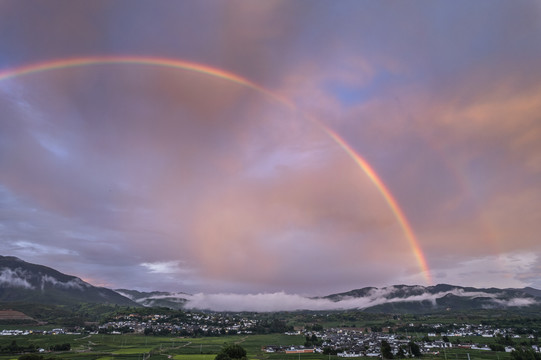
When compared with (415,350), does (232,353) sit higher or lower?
higher

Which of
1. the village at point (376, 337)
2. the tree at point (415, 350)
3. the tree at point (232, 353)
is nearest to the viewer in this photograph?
the tree at point (232, 353)

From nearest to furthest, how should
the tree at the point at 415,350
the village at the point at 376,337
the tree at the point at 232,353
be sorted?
the tree at the point at 232,353 → the tree at the point at 415,350 → the village at the point at 376,337

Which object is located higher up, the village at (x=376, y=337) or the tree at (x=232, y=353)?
the tree at (x=232, y=353)

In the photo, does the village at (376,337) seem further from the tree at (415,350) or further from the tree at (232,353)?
the tree at (232,353)

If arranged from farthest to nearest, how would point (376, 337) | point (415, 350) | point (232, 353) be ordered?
point (376, 337) → point (415, 350) → point (232, 353)

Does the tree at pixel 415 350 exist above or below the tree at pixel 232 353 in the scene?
below

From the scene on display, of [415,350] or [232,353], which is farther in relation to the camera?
[415,350]

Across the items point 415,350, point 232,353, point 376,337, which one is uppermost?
point 232,353

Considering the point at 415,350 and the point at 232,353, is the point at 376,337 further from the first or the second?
the point at 232,353

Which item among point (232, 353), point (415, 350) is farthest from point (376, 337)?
point (232, 353)

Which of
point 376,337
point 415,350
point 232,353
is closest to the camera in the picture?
point 232,353

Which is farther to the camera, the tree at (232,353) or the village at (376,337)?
the village at (376,337)

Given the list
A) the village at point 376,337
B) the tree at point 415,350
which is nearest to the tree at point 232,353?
the village at point 376,337
